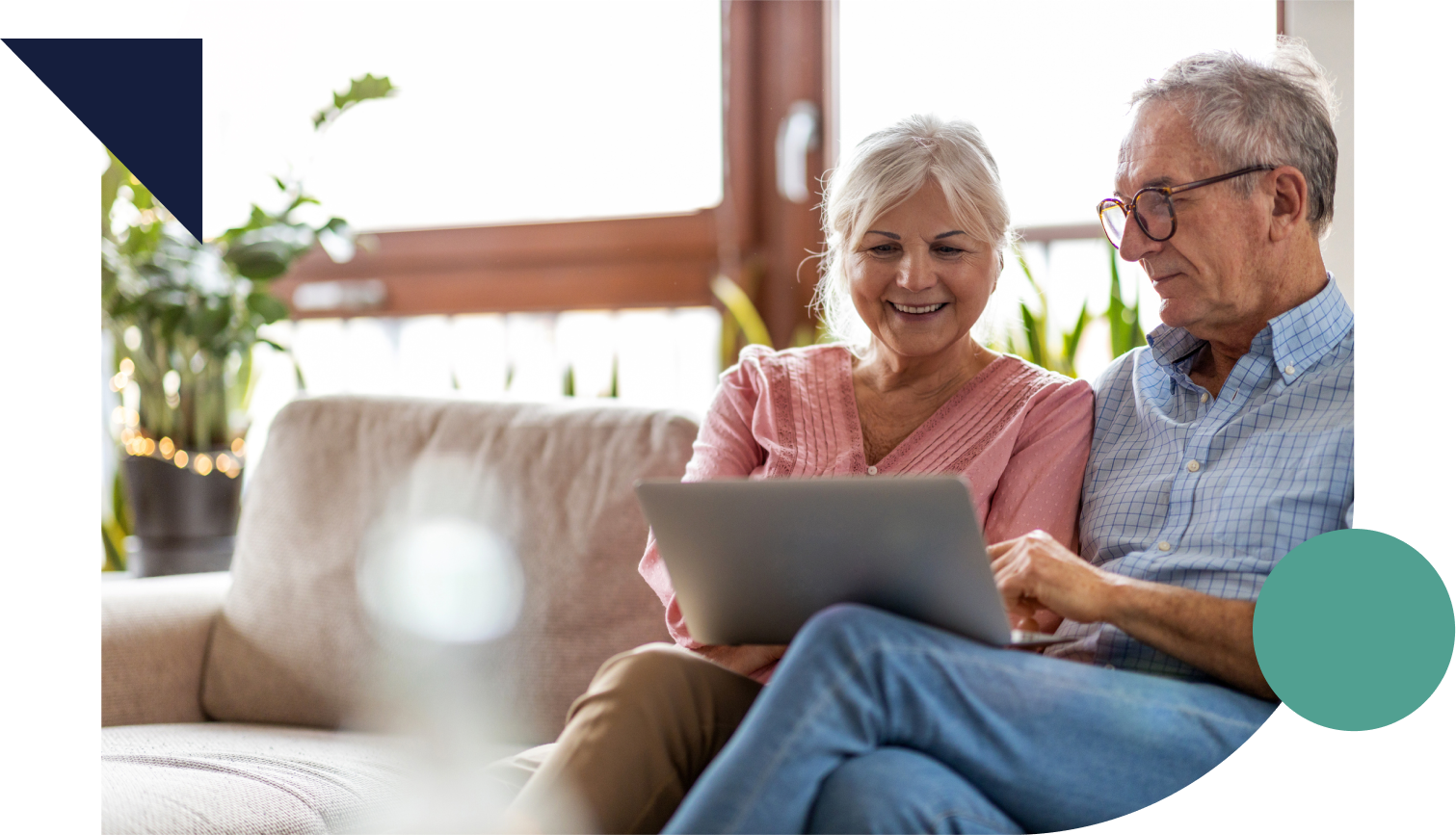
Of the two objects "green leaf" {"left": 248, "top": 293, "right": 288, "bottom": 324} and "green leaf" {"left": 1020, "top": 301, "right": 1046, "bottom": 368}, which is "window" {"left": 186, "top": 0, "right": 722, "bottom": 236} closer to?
"green leaf" {"left": 248, "top": 293, "right": 288, "bottom": 324}

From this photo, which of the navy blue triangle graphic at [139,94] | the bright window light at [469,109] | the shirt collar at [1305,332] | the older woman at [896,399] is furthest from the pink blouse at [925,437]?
the bright window light at [469,109]

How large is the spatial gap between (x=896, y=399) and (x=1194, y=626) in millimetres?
497

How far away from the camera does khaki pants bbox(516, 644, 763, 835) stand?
1119mm

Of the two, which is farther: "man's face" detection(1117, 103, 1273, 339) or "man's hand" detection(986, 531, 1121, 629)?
"man's face" detection(1117, 103, 1273, 339)

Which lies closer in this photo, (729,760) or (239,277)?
(729,760)

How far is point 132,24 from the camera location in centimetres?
152

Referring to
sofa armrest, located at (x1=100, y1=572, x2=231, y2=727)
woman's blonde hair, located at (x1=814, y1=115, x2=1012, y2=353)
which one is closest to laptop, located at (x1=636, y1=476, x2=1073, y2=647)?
woman's blonde hair, located at (x1=814, y1=115, x2=1012, y2=353)

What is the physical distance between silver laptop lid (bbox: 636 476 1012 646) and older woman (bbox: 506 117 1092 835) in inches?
6.1

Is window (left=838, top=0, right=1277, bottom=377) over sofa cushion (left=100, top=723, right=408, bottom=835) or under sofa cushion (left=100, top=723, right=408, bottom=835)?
over

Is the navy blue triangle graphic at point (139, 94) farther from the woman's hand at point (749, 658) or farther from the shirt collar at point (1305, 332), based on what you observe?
the shirt collar at point (1305, 332)
